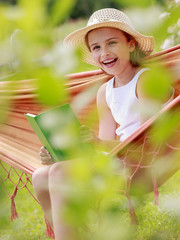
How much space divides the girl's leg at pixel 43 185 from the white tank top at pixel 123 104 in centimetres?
44

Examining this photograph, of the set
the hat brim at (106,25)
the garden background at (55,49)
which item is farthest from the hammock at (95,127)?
the garden background at (55,49)

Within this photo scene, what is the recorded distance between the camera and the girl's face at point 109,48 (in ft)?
5.71

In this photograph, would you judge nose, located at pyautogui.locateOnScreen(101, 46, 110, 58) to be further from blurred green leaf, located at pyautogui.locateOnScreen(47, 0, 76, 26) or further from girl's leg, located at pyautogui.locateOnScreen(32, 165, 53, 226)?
blurred green leaf, located at pyautogui.locateOnScreen(47, 0, 76, 26)

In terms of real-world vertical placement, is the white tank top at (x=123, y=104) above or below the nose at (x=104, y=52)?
below

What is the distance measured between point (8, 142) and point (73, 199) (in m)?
2.09

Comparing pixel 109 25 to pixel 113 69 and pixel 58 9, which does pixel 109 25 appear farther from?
pixel 58 9

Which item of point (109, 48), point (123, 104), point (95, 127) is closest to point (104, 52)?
point (109, 48)

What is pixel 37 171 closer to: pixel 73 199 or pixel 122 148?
pixel 122 148

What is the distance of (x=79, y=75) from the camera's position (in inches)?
87.2

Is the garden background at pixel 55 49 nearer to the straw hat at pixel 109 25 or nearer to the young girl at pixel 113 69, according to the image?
the young girl at pixel 113 69

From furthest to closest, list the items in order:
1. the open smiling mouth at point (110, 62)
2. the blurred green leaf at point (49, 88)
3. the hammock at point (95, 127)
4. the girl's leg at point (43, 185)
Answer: the open smiling mouth at point (110, 62)
the girl's leg at point (43, 185)
the hammock at point (95, 127)
the blurred green leaf at point (49, 88)

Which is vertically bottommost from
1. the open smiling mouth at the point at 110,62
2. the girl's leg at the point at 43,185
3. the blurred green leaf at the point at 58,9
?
the girl's leg at the point at 43,185

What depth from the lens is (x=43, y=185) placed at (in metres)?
1.68

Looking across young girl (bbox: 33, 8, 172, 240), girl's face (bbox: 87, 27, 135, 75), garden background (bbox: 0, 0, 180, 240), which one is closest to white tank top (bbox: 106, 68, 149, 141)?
young girl (bbox: 33, 8, 172, 240)
